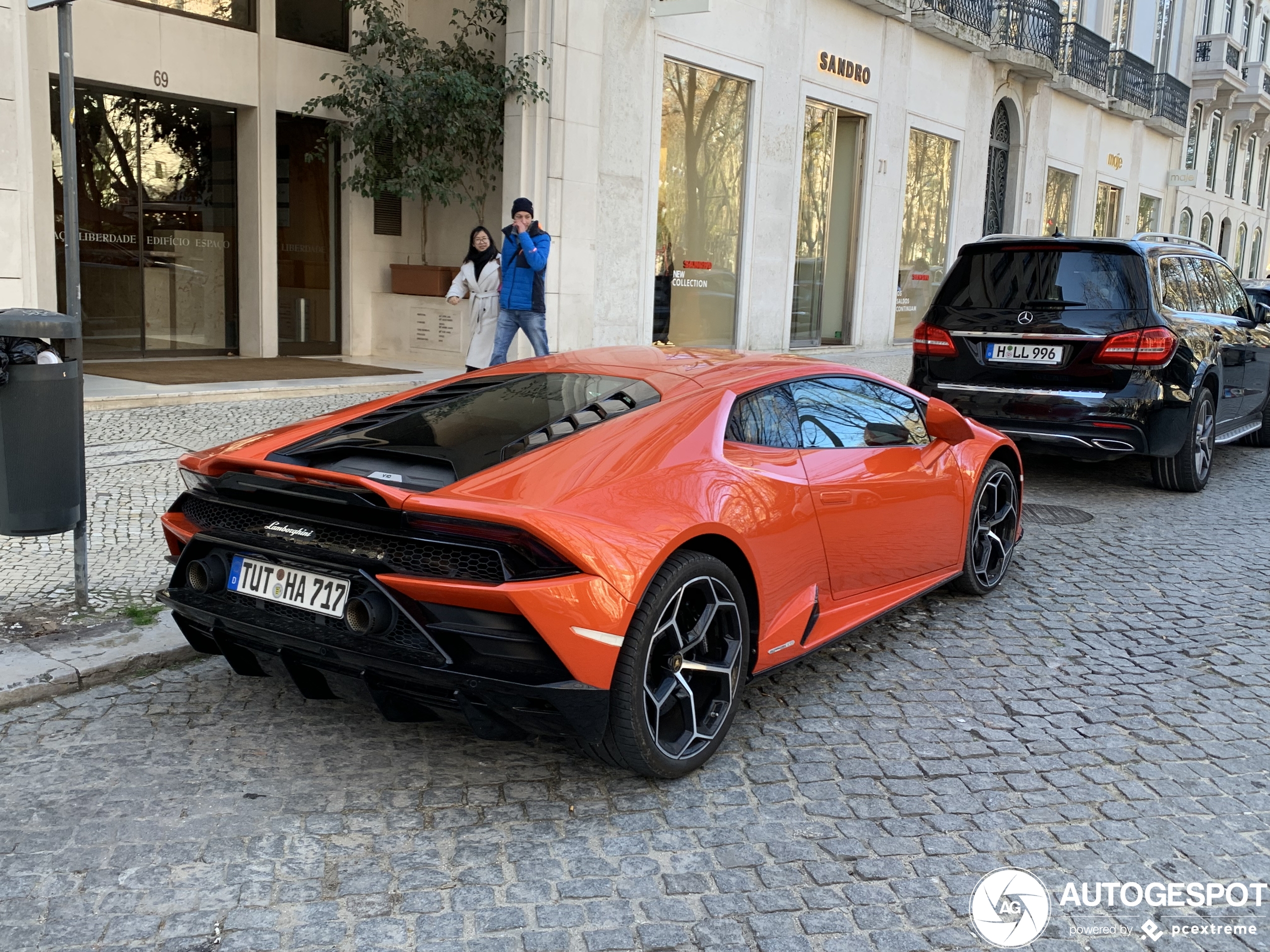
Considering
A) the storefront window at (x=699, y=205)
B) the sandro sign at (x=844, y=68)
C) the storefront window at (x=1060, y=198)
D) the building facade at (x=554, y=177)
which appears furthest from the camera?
the storefront window at (x=1060, y=198)

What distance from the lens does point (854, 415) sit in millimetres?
4676

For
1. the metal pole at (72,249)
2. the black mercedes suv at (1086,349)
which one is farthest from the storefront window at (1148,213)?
the metal pole at (72,249)

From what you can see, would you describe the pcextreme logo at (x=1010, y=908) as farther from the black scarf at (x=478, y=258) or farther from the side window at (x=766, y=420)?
the black scarf at (x=478, y=258)

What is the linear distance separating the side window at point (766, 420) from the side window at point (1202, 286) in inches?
215

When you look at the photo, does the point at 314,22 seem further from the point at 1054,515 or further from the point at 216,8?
the point at 1054,515

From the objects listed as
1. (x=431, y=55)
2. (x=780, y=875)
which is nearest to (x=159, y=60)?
(x=431, y=55)

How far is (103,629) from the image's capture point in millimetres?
4578

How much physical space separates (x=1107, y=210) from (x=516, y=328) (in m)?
25.0

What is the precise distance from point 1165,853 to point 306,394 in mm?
9640

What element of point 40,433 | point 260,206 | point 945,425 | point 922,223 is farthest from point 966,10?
point 40,433

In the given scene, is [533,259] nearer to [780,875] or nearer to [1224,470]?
[1224,470]

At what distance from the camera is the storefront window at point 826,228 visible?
18375 mm

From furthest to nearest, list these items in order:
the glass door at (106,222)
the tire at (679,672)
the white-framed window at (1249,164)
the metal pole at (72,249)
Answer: the white-framed window at (1249,164) → the glass door at (106,222) → the metal pole at (72,249) → the tire at (679,672)

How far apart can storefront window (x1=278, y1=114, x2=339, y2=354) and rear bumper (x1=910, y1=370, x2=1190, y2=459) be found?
9.75m
